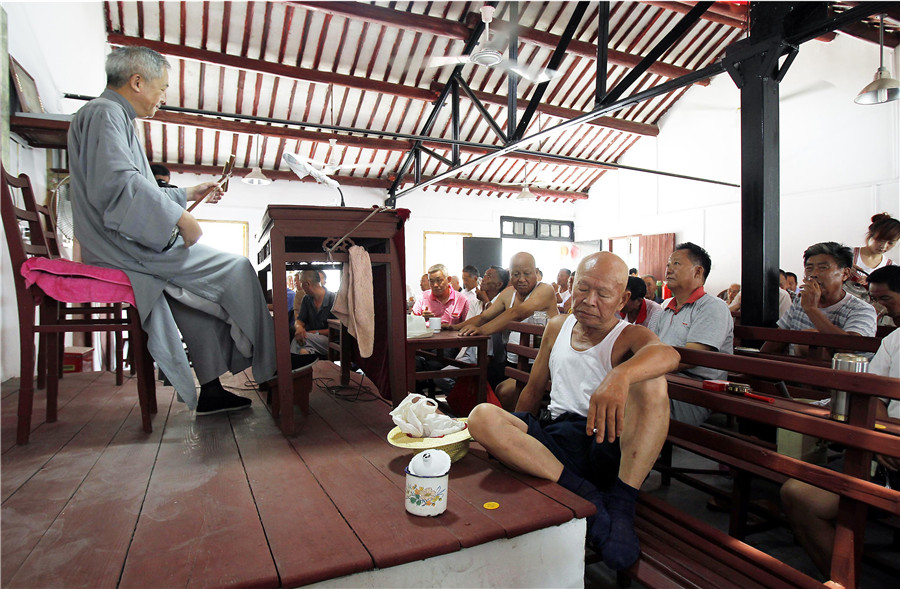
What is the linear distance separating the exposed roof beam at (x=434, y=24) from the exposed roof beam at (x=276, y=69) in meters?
1.54

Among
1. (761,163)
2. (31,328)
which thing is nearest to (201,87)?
(31,328)

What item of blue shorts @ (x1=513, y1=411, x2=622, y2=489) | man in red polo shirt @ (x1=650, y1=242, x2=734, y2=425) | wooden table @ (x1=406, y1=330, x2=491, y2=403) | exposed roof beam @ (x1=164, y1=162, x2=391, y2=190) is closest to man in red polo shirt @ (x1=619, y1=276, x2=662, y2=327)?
man in red polo shirt @ (x1=650, y1=242, x2=734, y2=425)

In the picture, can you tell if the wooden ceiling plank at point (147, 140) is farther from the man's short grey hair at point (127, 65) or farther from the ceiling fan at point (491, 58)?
the man's short grey hair at point (127, 65)

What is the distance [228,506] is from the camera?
1.36 meters

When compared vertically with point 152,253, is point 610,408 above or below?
below

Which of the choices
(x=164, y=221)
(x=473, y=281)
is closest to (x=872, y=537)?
(x=164, y=221)

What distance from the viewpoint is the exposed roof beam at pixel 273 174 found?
33.6 ft

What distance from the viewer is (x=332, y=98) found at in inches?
380

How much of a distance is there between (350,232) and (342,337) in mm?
1277

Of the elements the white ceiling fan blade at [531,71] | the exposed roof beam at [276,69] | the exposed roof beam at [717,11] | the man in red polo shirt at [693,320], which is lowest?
the man in red polo shirt at [693,320]

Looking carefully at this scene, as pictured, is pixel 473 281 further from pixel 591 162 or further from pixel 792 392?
pixel 591 162

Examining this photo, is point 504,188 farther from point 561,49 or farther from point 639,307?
point 639,307

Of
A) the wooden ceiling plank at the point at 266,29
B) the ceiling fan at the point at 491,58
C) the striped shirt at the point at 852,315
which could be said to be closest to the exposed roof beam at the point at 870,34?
the ceiling fan at the point at 491,58

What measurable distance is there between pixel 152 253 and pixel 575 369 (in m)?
1.65
